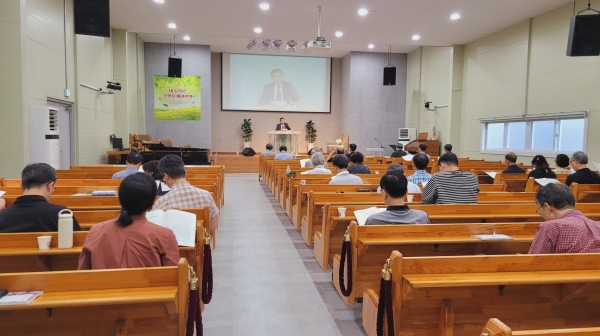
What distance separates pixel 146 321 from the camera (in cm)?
168

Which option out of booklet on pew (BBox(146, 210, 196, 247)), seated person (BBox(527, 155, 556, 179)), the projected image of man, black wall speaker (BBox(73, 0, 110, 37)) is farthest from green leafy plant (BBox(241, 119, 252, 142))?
booklet on pew (BBox(146, 210, 196, 247))

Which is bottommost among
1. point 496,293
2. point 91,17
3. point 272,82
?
point 496,293

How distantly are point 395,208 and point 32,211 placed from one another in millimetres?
2201

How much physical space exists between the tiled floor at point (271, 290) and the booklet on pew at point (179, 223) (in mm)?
674

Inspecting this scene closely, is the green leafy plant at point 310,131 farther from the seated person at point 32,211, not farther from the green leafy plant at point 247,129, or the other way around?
the seated person at point 32,211

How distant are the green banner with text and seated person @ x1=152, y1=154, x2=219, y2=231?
11942mm

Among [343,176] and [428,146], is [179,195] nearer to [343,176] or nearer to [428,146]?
[343,176]

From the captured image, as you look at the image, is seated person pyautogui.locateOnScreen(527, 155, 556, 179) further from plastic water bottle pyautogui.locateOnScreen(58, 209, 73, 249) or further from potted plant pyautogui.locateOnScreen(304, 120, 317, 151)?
potted plant pyautogui.locateOnScreen(304, 120, 317, 151)

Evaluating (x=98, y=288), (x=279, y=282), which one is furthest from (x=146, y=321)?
(x=279, y=282)

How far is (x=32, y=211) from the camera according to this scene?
7.99ft

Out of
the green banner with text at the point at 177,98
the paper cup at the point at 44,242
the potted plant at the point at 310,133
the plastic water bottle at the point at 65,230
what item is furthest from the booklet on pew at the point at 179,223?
the potted plant at the point at 310,133

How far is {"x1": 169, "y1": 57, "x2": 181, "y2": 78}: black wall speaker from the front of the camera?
1247cm

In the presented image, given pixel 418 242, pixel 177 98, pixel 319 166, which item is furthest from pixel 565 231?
pixel 177 98

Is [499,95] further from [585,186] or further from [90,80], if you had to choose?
[90,80]
